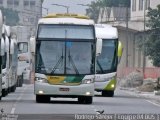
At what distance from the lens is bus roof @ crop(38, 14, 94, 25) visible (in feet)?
136

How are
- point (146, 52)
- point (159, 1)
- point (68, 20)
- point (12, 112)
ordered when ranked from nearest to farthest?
point (12, 112) < point (68, 20) < point (146, 52) < point (159, 1)

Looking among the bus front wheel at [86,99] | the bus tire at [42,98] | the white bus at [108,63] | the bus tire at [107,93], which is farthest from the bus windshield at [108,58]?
the bus tire at [42,98]

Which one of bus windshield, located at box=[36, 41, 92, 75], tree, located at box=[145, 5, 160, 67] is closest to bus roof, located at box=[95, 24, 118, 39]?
→ bus windshield, located at box=[36, 41, 92, 75]

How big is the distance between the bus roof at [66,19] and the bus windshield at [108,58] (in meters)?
11.4

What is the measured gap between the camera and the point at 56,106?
39344 millimetres

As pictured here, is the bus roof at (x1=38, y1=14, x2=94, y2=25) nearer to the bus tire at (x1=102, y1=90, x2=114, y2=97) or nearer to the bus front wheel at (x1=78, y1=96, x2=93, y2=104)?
the bus front wheel at (x1=78, y1=96, x2=93, y2=104)

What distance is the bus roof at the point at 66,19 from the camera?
41594mm

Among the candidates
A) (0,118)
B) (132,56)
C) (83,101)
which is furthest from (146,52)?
(0,118)

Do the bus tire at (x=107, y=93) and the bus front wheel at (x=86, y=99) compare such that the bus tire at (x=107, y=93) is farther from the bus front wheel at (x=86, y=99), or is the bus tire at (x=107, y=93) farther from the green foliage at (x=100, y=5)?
the green foliage at (x=100, y=5)

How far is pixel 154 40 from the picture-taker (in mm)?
96312

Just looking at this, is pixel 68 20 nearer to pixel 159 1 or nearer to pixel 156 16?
pixel 156 16

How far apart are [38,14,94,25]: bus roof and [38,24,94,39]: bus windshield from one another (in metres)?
0.17

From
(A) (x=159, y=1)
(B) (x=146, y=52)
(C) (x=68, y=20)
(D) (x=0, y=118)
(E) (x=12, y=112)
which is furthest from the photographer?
(A) (x=159, y=1)

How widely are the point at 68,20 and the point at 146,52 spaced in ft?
179
